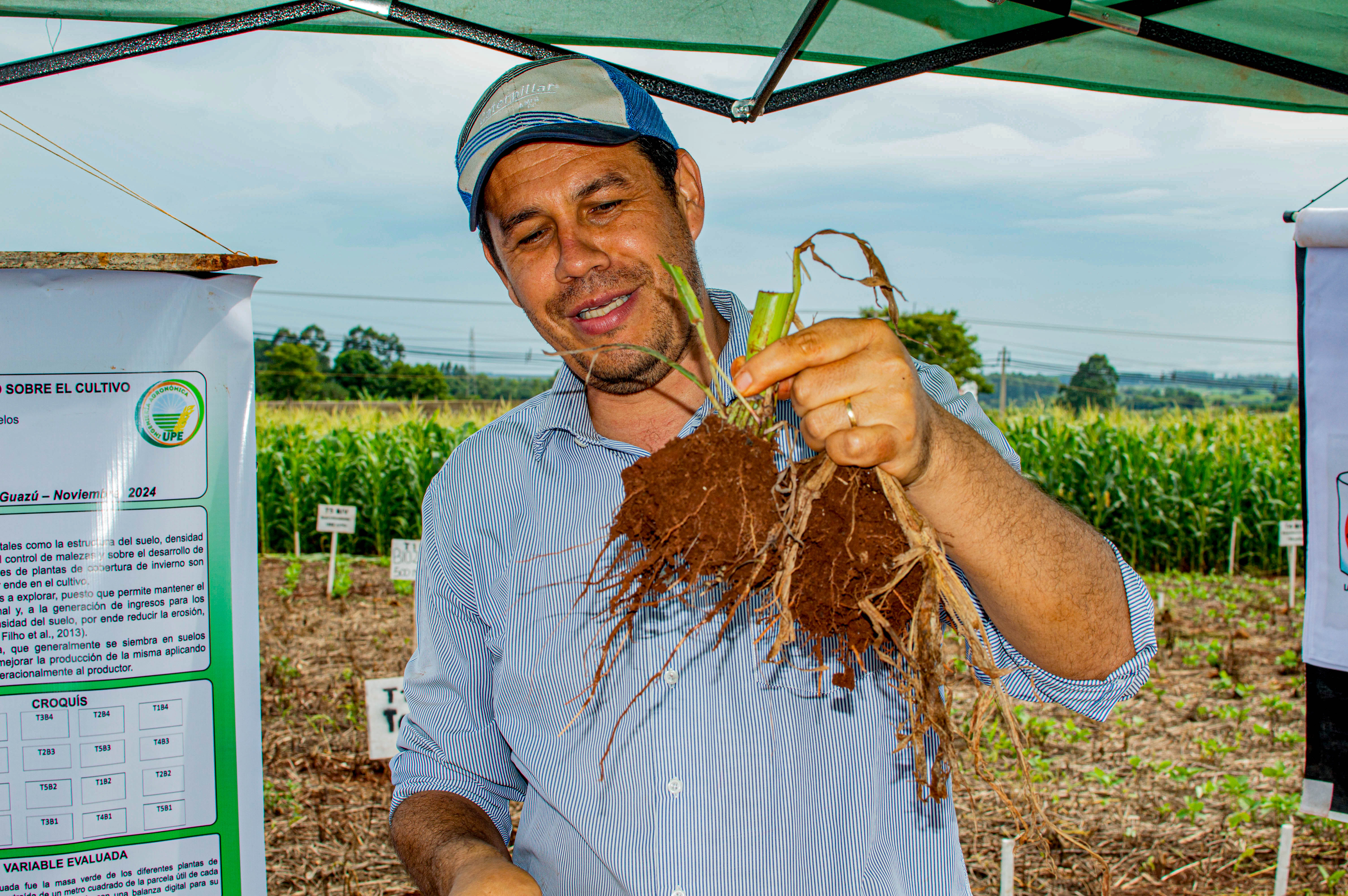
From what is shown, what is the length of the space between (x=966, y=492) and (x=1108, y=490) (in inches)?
375

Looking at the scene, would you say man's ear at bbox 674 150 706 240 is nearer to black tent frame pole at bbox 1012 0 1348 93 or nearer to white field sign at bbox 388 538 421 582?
black tent frame pole at bbox 1012 0 1348 93

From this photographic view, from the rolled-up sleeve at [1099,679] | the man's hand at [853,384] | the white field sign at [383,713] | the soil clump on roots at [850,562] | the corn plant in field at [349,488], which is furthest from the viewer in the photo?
the corn plant in field at [349,488]

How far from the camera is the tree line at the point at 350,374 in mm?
40750

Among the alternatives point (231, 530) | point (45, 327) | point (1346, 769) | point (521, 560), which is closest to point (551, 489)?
point (521, 560)

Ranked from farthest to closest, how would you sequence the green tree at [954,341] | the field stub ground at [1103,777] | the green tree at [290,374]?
the green tree at [290,374] < the green tree at [954,341] < the field stub ground at [1103,777]

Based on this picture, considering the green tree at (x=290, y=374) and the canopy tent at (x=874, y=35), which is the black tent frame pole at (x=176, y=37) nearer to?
the canopy tent at (x=874, y=35)

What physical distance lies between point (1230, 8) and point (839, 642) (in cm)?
209

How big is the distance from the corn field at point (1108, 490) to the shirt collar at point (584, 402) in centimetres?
787

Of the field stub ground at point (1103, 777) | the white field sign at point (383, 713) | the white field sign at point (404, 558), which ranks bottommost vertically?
the field stub ground at point (1103, 777)

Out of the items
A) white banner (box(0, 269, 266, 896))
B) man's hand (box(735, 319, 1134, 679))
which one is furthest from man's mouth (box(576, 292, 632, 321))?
white banner (box(0, 269, 266, 896))

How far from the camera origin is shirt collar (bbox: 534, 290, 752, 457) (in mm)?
1616

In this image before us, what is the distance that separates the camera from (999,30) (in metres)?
2.30

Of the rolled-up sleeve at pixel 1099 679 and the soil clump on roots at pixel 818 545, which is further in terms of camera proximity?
the rolled-up sleeve at pixel 1099 679

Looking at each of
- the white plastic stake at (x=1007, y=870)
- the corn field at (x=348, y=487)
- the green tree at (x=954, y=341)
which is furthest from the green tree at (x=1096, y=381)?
the white plastic stake at (x=1007, y=870)
